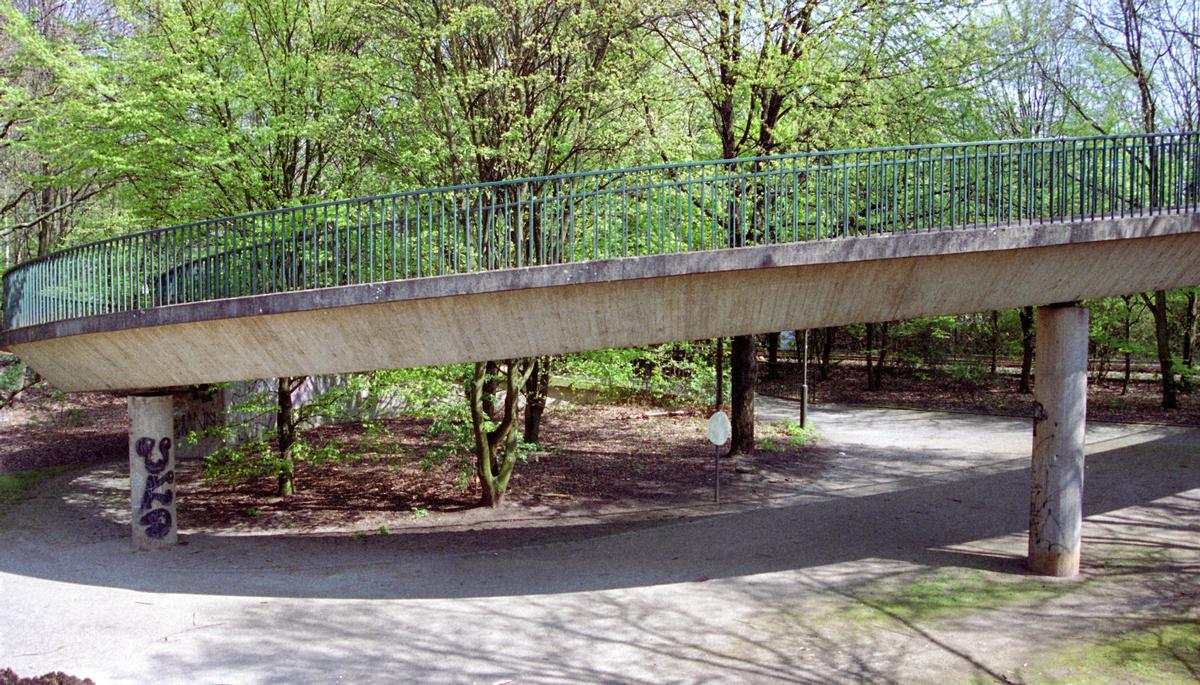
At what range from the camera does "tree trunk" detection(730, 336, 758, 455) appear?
1953cm

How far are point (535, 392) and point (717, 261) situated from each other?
984 centimetres

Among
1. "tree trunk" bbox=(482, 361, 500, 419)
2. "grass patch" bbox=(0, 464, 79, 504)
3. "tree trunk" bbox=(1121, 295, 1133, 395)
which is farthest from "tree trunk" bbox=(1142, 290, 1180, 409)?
"grass patch" bbox=(0, 464, 79, 504)

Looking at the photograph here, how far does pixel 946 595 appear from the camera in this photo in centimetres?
1041

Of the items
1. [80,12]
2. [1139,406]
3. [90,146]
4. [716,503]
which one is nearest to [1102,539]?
[716,503]

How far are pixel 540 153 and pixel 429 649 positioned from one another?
9.33 m

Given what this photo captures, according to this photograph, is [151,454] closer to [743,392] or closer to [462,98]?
[462,98]

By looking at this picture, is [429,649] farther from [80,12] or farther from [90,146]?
[80,12]

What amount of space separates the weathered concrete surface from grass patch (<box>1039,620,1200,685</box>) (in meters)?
3.96

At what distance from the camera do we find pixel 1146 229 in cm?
1073

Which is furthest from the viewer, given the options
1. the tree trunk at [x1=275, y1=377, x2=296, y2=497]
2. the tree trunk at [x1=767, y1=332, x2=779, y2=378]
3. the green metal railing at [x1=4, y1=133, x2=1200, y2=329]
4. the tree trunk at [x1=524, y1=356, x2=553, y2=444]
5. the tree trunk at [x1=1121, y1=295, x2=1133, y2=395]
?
the tree trunk at [x1=767, y1=332, x2=779, y2=378]

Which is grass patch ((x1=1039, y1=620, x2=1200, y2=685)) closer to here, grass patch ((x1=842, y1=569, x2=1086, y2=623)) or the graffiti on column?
grass patch ((x1=842, y1=569, x2=1086, y2=623))

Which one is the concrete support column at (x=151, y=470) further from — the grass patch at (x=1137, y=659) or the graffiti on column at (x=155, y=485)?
the grass patch at (x=1137, y=659)

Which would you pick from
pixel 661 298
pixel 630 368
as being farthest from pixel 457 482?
pixel 661 298

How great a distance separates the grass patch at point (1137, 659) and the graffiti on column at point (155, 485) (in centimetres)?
1164
